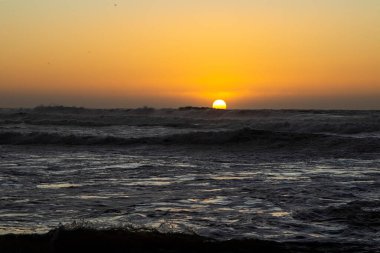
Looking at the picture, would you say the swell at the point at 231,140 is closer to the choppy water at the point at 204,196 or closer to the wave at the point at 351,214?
the choppy water at the point at 204,196

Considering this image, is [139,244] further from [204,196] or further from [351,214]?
Answer: [204,196]

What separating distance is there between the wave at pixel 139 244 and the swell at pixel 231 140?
42.5 feet

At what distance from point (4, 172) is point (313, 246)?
7.98m

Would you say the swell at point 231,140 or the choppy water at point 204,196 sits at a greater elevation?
the swell at point 231,140

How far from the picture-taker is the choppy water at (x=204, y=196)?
6.48m

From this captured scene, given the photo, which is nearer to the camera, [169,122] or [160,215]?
[160,215]

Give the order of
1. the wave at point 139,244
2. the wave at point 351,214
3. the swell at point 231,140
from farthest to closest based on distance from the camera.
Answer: the swell at point 231,140
the wave at point 351,214
the wave at point 139,244

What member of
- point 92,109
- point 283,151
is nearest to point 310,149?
point 283,151

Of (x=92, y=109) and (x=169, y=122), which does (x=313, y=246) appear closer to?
(x=169, y=122)

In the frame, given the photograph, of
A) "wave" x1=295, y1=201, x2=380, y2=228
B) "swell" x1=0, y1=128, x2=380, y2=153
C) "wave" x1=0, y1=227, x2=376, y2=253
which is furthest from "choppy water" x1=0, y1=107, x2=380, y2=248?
"swell" x1=0, y1=128, x2=380, y2=153

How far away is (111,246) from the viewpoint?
547cm

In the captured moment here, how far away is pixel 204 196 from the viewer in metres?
8.69

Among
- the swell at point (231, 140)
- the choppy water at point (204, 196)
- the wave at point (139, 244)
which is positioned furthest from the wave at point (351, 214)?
the swell at point (231, 140)

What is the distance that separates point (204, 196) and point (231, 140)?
1340cm
